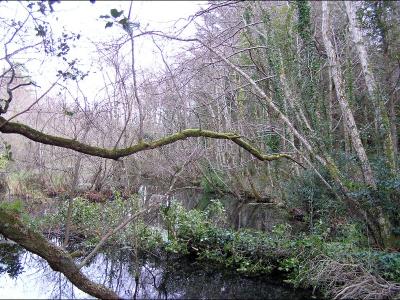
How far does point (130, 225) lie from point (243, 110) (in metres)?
8.24

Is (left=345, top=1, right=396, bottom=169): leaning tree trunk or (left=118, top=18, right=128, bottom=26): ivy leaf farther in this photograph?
(left=345, top=1, right=396, bottom=169): leaning tree trunk

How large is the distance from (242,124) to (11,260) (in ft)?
24.9

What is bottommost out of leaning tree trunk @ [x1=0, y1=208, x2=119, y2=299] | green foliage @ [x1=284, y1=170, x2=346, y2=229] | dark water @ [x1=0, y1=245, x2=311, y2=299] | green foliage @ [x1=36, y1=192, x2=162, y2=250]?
dark water @ [x1=0, y1=245, x2=311, y2=299]

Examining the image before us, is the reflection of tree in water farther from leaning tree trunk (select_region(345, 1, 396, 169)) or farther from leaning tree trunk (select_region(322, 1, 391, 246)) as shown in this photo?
leaning tree trunk (select_region(345, 1, 396, 169))

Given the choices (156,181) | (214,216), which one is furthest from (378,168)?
(156,181)

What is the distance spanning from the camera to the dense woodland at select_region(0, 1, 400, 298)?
15.3 ft

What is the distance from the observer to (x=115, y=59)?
640cm

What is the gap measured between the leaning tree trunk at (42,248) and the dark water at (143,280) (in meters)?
1.98

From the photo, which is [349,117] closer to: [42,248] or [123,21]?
[123,21]

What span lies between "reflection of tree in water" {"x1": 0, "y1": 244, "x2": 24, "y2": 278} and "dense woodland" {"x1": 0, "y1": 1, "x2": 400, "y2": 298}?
1.77 m

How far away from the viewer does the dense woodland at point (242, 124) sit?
467 cm

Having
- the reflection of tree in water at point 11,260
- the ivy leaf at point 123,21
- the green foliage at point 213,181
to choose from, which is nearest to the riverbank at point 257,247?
the reflection of tree in water at point 11,260

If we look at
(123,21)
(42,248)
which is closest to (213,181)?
(42,248)

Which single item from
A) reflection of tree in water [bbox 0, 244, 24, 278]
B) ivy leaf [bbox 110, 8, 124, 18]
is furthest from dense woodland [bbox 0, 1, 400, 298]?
reflection of tree in water [bbox 0, 244, 24, 278]
